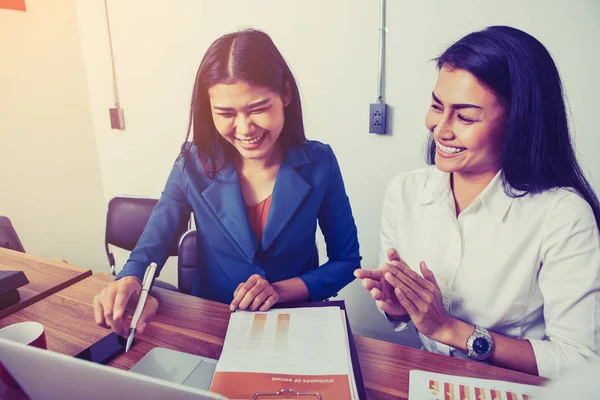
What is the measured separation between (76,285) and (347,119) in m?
0.98

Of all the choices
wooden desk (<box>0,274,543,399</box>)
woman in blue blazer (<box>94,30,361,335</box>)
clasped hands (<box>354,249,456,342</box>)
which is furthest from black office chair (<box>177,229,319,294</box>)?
clasped hands (<box>354,249,456,342</box>)

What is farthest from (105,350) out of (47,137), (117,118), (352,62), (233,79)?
(47,137)

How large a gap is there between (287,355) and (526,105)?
709 millimetres

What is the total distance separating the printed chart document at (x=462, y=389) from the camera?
2.07ft

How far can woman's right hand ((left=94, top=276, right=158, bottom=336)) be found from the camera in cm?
82

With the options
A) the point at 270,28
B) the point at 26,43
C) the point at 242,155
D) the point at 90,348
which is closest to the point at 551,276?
the point at 242,155

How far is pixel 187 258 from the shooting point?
137 cm

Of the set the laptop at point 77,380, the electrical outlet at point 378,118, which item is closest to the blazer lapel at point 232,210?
the electrical outlet at point 378,118

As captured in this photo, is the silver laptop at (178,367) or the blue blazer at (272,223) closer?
the silver laptop at (178,367)

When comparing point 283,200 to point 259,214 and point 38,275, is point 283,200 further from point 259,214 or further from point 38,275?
point 38,275

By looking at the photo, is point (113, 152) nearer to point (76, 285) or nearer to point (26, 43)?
point (26, 43)

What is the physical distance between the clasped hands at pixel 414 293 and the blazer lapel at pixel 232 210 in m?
0.39

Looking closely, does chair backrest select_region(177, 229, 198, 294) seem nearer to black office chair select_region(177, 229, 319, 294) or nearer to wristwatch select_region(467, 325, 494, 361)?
black office chair select_region(177, 229, 319, 294)

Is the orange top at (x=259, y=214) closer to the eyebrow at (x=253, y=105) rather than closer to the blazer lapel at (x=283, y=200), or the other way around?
the blazer lapel at (x=283, y=200)
